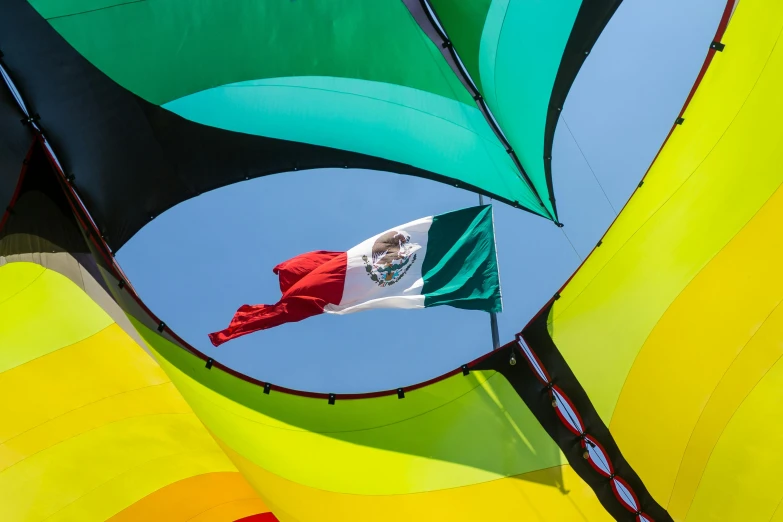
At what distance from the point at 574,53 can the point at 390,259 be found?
293cm

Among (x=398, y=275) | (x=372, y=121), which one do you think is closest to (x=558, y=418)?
(x=398, y=275)

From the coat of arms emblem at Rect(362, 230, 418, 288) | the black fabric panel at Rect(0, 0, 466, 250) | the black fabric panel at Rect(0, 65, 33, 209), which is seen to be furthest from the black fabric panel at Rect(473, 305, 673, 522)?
the black fabric panel at Rect(0, 65, 33, 209)

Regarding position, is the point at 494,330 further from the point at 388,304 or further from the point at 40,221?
the point at 40,221

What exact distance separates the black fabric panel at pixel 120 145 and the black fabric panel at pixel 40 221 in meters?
0.24

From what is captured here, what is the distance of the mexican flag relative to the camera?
5992 mm

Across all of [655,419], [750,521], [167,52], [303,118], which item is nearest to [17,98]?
[167,52]

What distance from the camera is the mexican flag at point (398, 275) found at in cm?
599

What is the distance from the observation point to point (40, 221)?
5.27 meters

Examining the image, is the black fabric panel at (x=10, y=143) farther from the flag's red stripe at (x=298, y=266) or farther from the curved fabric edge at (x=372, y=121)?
the flag's red stripe at (x=298, y=266)

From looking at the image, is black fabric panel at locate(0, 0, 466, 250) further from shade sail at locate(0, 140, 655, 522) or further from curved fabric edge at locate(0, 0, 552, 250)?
shade sail at locate(0, 140, 655, 522)

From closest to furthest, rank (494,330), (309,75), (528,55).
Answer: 1. (494,330)
2. (528,55)
3. (309,75)

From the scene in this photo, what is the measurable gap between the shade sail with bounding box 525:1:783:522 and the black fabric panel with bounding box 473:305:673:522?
0.07 metres

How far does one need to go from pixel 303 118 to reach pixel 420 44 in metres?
1.50

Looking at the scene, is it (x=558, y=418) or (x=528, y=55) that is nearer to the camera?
(x=558, y=418)
